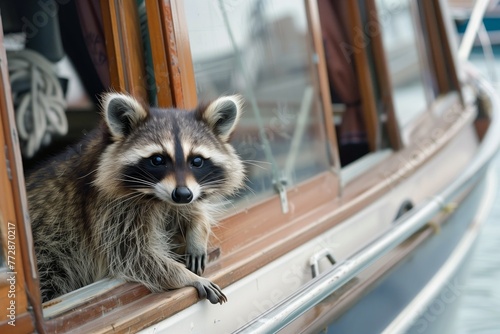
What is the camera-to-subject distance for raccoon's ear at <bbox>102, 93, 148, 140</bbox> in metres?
1.95

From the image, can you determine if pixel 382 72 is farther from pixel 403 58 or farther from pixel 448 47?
pixel 448 47

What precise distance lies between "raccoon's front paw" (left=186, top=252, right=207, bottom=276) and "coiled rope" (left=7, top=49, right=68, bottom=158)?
1.71 m

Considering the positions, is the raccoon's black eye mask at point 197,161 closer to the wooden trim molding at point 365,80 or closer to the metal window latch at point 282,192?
the metal window latch at point 282,192

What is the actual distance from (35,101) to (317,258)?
170cm

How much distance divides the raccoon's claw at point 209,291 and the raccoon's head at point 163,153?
237 millimetres

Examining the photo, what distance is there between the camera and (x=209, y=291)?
1.99m

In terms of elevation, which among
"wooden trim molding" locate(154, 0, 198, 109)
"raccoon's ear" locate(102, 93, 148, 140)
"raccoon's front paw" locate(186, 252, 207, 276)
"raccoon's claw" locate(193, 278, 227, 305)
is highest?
"wooden trim molding" locate(154, 0, 198, 109)

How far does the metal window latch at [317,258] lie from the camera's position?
2609 mm

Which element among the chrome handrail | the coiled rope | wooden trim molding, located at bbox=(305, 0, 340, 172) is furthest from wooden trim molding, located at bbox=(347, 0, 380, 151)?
the coiled rope

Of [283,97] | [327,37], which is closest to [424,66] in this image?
[327,37]

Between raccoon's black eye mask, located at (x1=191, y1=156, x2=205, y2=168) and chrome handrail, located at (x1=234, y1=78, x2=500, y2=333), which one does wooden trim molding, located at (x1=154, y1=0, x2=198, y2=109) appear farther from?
chrome handrail, located at (x1=234, y1=78, x2=500, y2=333)

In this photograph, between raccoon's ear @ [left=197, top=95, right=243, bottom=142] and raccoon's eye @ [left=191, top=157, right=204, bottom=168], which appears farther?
raccoon's ear @ [left=197, top=95, right=243, bottom=142]

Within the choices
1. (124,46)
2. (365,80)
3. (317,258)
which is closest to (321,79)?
(365,80)

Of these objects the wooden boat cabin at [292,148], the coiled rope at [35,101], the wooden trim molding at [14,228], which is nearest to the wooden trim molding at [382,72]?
the wooden boat cabin at [292,148]
